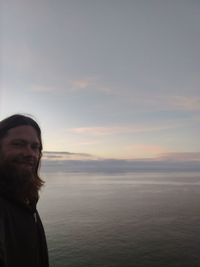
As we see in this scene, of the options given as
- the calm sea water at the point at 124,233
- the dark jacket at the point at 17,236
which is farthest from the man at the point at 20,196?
the calm sea water at the point at 124,233

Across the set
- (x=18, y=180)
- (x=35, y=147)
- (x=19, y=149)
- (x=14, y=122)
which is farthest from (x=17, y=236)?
(x=14, y=122)

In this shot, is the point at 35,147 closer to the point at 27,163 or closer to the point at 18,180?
the point at 27,163

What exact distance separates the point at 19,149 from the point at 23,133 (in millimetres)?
317

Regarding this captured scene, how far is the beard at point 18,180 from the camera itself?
4194 mm

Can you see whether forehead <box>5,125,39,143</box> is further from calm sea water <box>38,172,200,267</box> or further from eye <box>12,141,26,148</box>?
calm sea water <box>38,172,200,267</box>

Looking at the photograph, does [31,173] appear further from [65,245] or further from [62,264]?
[65,245]

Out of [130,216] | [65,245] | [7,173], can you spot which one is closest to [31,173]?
[7,173]

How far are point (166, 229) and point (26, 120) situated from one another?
263 feet

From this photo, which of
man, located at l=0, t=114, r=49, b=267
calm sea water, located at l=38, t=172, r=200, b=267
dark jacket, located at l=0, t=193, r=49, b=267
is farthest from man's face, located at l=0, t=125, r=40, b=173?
calm sea water, located at l=38, t=172, r=200, b=267

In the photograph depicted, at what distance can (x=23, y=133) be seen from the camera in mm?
4945

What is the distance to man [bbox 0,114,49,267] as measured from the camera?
12.2 ft

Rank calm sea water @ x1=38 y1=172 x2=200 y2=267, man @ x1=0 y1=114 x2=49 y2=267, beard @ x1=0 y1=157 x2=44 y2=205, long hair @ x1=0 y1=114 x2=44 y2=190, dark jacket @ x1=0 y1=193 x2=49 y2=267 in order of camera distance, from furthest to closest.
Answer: calm sea water @ x1=38 y1=172 x2=200 y2=267 < long hair @ x1=0 y1=114 x2=44 y2=190 < beard @ x1=0 y1=157 x2=44 y2=205 < man @ x1=0 y1=114 x2=49 y2=267 < dark jacket @ x1=0 y1=193 x2=49 y2=267

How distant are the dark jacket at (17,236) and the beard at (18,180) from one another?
17 centimetres

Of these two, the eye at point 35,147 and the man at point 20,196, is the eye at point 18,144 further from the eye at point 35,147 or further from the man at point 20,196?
the eye at point 35,147
